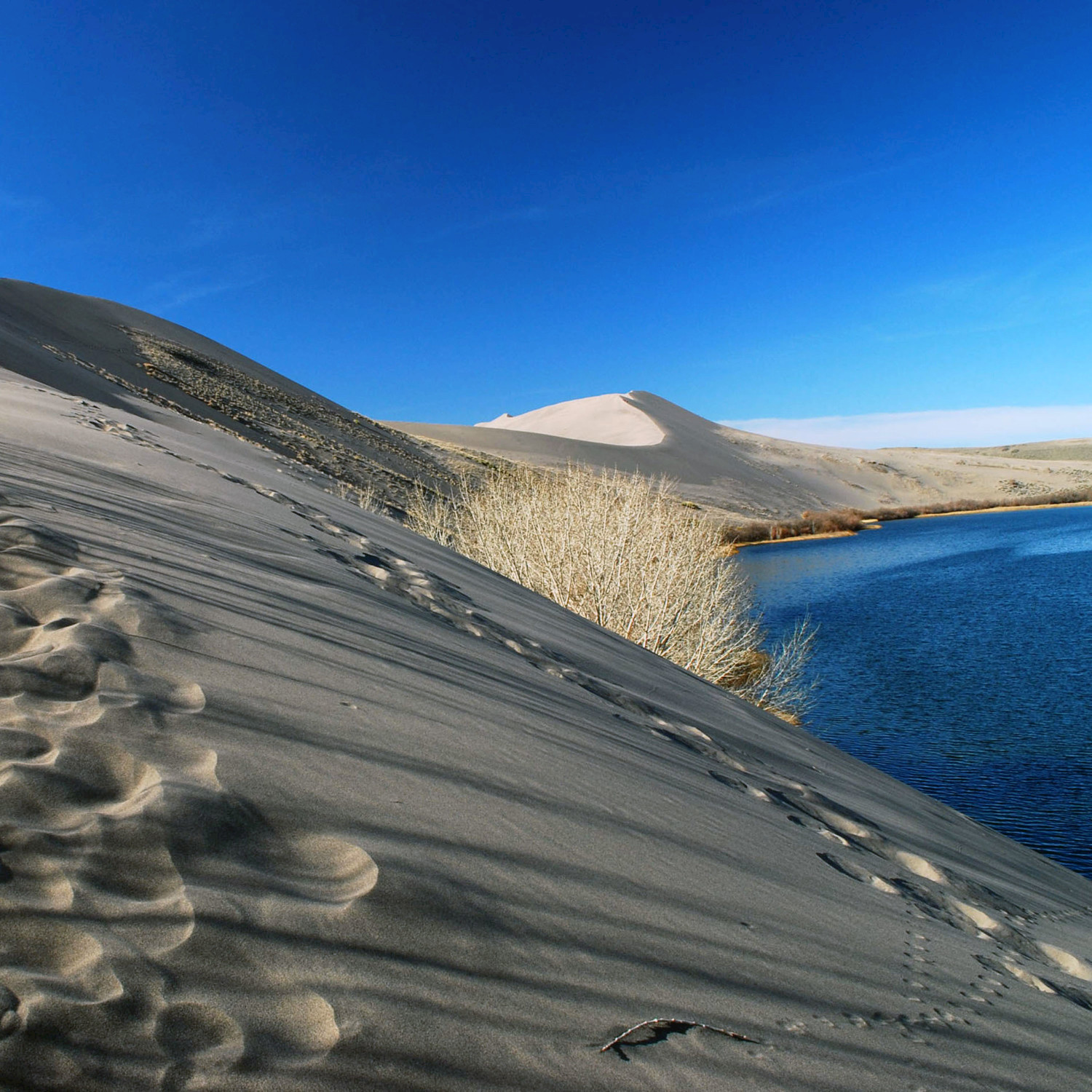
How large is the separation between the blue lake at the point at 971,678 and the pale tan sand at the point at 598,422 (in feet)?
195

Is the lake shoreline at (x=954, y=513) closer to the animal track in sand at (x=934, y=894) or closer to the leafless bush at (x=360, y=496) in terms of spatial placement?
the leafless bush at (x=360, y=496)

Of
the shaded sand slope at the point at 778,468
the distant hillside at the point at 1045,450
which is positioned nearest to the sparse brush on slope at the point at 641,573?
the shaded sand slope at the point at 778,468

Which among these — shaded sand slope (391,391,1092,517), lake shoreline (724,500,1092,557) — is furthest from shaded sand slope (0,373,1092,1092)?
shaded sand slope (391,391,1092,517)

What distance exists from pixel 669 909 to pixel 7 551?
6.04 feet

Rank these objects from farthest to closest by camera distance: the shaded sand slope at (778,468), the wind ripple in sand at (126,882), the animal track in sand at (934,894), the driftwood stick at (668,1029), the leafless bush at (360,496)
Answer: the shaded sand slope at (778,468)
the leafless bush at (360,496)
the animal track in sand at (934,894)
the driftwood stick at (668,1029)
the wind ripple in sand at (126,882)

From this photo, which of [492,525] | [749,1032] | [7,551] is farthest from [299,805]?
[492,525]

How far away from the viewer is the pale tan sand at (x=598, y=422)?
287ft

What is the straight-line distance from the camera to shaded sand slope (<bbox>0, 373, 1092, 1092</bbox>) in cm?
107

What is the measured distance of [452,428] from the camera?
78.1 m

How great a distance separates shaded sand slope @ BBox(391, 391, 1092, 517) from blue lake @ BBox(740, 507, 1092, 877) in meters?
29.6

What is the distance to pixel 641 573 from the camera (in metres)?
9.02

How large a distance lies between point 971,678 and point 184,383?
23812 mm

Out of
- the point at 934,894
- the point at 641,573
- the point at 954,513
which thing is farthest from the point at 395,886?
the point at 954,513

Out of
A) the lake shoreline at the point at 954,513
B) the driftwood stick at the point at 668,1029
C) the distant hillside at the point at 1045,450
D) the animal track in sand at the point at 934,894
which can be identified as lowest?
the animal track in sand at the point at 934,894
